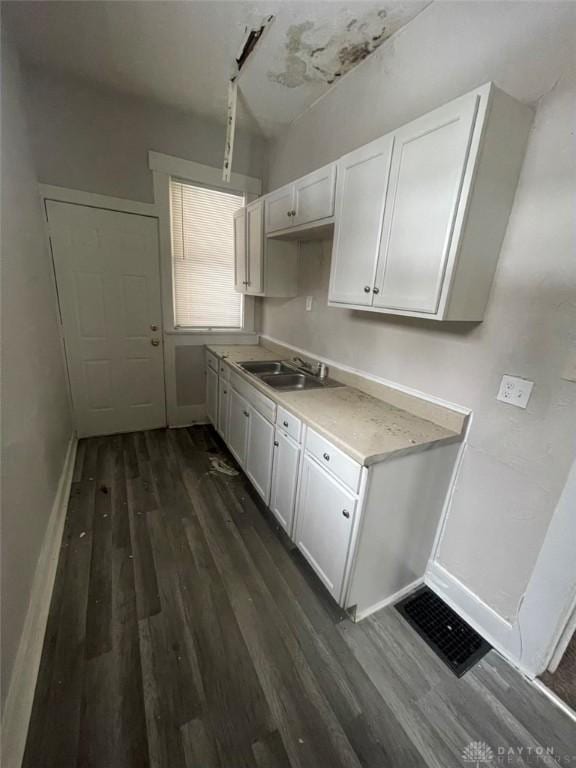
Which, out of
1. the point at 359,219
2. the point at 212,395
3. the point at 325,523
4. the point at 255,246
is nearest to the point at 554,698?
the point at 325,523

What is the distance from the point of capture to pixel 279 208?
226 cm

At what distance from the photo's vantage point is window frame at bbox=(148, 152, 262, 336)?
2.68m

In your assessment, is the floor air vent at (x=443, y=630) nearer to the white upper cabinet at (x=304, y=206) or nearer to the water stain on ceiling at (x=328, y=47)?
the white upper cabinet at (x=304, y=206)

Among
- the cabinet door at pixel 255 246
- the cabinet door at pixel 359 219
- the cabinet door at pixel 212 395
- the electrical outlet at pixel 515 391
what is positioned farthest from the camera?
the cabinet door at pixel 212 395

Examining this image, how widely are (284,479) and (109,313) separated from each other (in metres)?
2.24

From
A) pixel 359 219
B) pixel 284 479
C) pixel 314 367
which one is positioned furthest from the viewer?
pixel 314 367

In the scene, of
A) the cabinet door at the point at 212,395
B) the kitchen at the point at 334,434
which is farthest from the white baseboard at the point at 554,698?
the cabinet door at the point at 212,395

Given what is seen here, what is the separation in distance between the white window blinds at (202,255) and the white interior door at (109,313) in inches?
9.1

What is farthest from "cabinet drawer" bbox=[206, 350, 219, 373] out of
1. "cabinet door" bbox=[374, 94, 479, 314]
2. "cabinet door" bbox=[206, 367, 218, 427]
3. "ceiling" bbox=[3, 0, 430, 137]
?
"ceiling" bbox=[3, 0, 430, 137]

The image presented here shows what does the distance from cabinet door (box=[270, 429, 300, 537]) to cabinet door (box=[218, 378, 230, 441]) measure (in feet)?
3.04

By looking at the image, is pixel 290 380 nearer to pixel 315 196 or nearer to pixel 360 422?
pixel 360 422

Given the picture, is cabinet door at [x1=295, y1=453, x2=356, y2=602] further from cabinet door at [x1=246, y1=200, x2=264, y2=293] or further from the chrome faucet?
cabinet door at [x1=246, y1=200, x2=264, y2=293]

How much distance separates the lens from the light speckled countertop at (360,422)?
50.6 inches

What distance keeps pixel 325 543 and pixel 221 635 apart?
0.61 m
